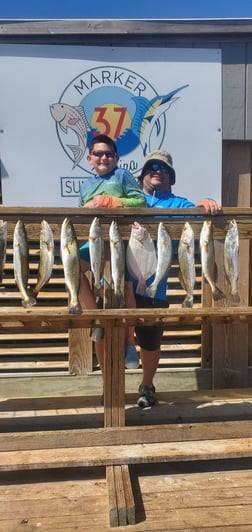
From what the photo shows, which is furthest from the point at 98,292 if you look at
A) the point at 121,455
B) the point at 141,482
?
the point at 141,482

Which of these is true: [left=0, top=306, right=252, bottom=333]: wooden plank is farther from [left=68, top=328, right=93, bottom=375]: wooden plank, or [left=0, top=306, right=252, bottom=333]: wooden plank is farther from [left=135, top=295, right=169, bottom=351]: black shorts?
[left=68, top=328, right=93, bottom=375]: wooden plank

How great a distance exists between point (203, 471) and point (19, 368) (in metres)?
1.73

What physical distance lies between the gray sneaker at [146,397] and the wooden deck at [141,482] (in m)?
0.06

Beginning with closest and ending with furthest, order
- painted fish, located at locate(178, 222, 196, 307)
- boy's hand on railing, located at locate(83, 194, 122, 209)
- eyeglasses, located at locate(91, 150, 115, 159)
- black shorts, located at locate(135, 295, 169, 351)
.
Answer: painted fish, located at locate(178, 222, 196, 307) → boy's hand on railing, located at locate(83, 194, 122, 209) → eyeglasses, located at locate(91, 150, 115, 159) → black shorts, located at locate(135, 295, 169, 351)

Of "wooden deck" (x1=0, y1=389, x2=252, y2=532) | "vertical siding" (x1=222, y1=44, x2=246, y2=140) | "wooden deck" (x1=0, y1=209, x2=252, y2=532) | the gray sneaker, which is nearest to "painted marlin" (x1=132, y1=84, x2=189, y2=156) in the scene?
"vertical siding" (x1=222, y1=44, x2=246, y2=140)

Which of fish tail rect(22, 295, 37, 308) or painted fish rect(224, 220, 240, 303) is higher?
painted fish rect(224, 220, 240, 303)

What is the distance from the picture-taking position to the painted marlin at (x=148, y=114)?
3320mm

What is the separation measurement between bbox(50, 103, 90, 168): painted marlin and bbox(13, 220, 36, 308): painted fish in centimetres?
117

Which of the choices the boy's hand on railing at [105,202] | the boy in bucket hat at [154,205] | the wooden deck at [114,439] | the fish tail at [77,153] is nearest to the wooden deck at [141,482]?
the wooden deck at [114,439]

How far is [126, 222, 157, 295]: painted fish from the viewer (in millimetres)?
2531

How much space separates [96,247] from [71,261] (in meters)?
0.16

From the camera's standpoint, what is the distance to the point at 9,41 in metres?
3.23

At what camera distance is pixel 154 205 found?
2.88 metres

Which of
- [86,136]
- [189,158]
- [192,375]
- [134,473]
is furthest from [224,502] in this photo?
[86,136]
